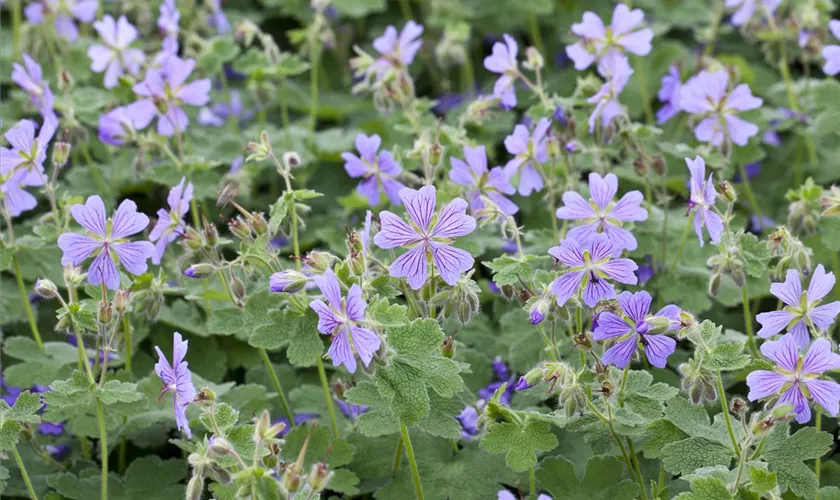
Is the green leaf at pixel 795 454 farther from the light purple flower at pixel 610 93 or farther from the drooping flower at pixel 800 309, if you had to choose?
the light purple flower at pixel 610 93

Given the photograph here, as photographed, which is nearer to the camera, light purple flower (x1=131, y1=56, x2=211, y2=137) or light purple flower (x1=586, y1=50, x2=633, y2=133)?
light purple flower (x1=586, y1=50, x2=633, y2=133)

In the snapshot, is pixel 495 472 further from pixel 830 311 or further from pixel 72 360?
pixel 72 360

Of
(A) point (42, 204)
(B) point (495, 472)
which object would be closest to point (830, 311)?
(B) point (495, 472)

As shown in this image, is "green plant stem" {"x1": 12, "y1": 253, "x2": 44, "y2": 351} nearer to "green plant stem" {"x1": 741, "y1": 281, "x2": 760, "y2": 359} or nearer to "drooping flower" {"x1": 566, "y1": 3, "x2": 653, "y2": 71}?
"drooping flower" {"x1": 566, "y1": 3, "x2": 653, "y2": 71}

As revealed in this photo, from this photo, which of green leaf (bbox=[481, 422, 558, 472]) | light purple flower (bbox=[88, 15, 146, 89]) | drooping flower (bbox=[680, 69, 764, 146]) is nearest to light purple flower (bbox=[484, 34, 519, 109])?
drooping flower (bbox=[680, 69, 764, 146])

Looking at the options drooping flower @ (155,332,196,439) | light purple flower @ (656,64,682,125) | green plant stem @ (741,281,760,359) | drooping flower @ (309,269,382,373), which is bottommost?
green plant stem @ (741,281,760,359)

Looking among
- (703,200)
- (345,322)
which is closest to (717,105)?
(703,200)

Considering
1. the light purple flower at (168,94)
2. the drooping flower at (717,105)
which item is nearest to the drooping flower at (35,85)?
the light purple flower at (168,94)
